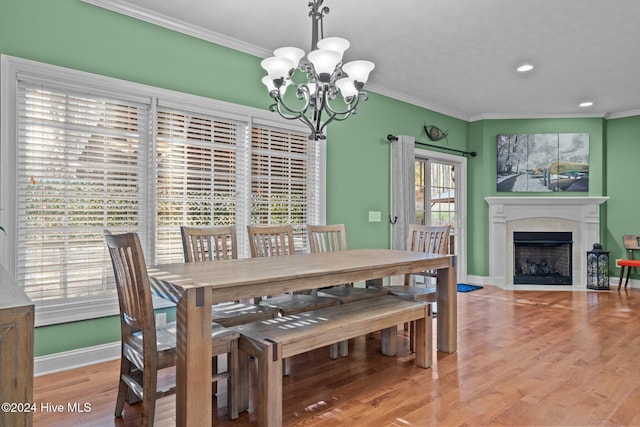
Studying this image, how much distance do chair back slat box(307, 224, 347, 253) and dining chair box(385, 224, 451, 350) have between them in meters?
0.60

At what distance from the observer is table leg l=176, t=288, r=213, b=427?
176 centimetres

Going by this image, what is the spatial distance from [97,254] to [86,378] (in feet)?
2.79

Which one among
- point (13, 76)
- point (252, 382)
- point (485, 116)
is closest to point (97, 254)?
point (13, 76)

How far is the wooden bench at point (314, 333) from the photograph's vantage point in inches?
77.8

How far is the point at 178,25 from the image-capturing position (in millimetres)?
3309

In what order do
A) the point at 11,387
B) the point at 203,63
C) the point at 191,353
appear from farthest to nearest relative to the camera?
1. the point at 203,63
2. the point at 191,353
3. the point at 11,387

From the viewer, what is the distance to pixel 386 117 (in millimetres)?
5164

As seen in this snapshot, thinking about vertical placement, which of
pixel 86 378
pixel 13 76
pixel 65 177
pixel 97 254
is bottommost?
pixel 86 378

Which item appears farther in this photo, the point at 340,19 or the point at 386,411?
the point at 340,19

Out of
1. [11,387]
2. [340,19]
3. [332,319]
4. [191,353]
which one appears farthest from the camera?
[340,19]

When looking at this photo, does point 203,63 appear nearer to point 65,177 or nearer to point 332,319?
point 65,177

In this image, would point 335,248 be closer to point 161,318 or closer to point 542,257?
point 161,318

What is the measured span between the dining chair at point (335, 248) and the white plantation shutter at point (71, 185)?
1465 millimetres

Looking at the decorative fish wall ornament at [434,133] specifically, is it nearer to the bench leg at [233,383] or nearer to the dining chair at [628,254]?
the dining chair at [628,254]
